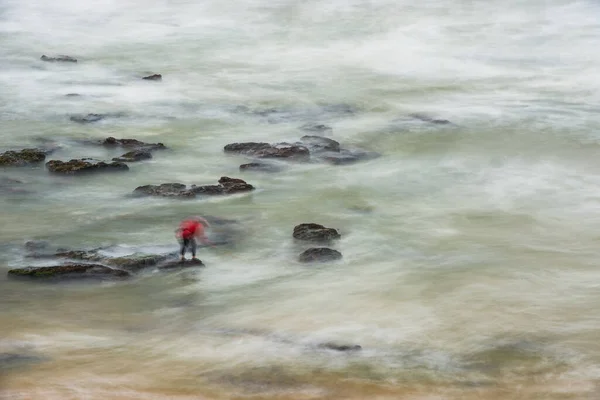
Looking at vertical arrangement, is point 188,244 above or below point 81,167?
below

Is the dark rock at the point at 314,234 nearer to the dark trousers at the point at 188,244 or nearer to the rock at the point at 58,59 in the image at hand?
the dark trousers at the point at 188,244

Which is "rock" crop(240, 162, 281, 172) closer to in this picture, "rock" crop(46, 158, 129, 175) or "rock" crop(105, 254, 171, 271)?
"rock" crop(46, 158, 129, 175)

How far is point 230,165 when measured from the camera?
27516 millimetres

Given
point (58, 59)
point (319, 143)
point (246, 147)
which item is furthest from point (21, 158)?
point (58, 59)

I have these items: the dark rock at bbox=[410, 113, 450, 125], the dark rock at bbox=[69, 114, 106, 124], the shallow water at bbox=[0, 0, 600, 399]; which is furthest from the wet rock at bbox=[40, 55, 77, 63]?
the dark rock at bbox=[410, 113, 450, 125]

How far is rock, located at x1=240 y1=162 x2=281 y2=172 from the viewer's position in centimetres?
2680

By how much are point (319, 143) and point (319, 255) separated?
916 centimetres

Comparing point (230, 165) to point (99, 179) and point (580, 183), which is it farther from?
point (580, 183)

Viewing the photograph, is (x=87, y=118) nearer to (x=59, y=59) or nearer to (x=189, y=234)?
(x=59, y=59)

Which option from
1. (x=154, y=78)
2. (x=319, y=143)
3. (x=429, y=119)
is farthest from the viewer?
(x=154, y=78)

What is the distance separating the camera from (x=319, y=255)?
67.1 ft

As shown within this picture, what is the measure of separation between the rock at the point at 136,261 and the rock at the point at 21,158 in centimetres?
731

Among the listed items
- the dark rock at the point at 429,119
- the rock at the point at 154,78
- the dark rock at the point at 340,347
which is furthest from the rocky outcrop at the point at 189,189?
the rock at the point at 154,78

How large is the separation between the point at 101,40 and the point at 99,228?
23.4 m
